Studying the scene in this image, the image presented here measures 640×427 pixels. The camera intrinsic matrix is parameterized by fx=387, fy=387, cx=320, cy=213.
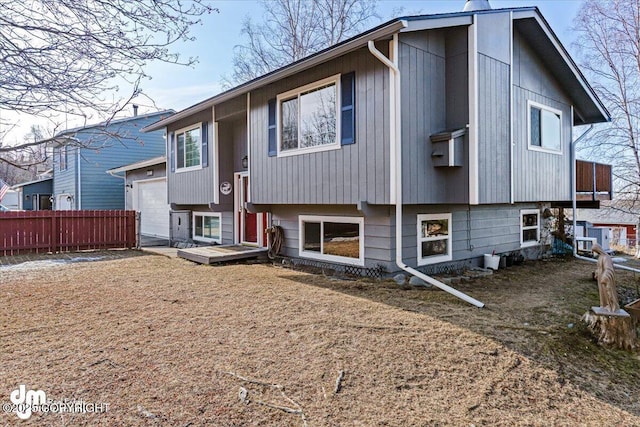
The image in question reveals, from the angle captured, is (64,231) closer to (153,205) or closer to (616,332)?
(153,205)

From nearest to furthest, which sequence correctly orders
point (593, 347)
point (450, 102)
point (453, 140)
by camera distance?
1. point (593, 347)
2. point (453, 140)
3. point (450, 102)

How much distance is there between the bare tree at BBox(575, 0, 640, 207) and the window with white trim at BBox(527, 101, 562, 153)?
8.15 m

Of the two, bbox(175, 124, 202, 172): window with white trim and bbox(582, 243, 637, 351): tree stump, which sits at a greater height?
bbox(175, 124, 202, 172): window with white trim

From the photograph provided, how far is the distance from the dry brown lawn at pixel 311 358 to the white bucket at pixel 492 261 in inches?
87.9

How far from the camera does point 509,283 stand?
23.9 ft

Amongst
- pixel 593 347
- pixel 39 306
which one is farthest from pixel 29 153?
pixel 593 347

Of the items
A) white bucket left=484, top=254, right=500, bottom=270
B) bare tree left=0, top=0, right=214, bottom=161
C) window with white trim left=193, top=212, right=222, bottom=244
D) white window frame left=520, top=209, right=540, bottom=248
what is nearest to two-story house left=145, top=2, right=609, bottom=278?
white window frame left=520, top=209, right=540, bottom=248

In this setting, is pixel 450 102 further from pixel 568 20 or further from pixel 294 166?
pixel 568 20

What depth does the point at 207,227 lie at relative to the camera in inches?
480

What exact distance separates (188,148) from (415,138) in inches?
312

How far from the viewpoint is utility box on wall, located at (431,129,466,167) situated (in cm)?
651

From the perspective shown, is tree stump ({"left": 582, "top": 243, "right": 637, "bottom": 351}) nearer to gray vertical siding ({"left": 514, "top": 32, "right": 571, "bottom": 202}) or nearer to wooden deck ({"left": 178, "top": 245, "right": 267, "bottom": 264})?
gray vertical siding ({"left": 514, "top": 32, "right": 571, "bottom": 202})

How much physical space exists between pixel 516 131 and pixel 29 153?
817 centimetres

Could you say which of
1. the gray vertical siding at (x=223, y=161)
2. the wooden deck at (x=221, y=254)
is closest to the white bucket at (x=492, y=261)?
the wooden deck at (x=221, y=254)
